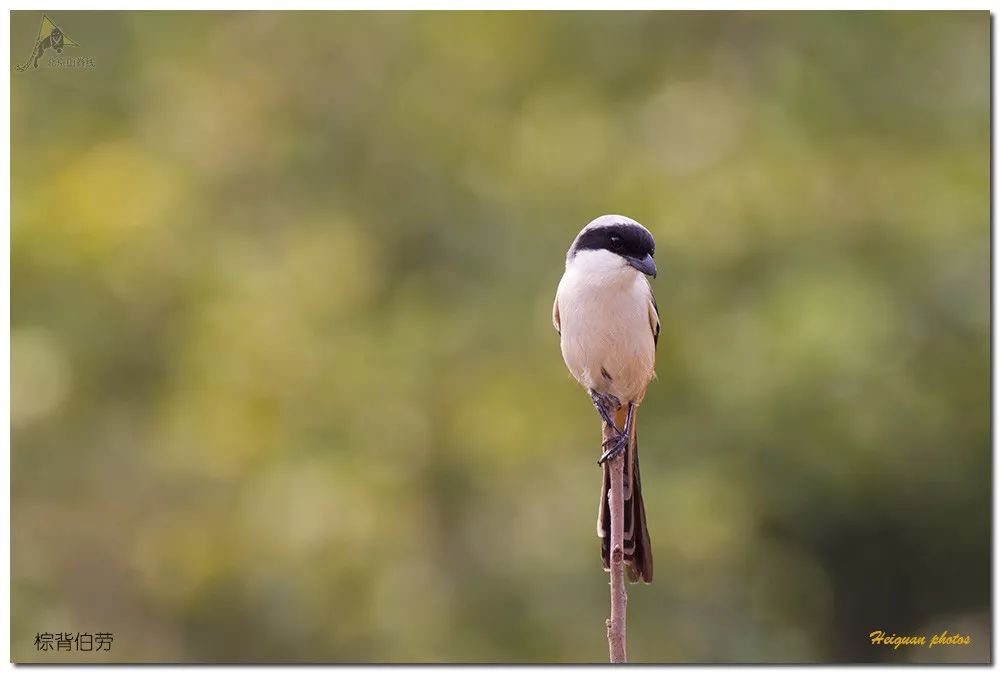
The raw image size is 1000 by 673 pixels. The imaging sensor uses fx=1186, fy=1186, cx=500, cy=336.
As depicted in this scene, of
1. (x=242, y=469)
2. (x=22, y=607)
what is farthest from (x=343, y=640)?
A: (x=22, y=607)

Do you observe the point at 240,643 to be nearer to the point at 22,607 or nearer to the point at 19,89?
the point at 22,607

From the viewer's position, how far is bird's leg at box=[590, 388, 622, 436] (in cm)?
253

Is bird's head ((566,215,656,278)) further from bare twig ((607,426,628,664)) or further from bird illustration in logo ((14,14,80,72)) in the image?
bird illustration in logo ((14,14,80,72))

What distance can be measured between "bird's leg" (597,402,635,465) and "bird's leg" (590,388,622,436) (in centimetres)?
3

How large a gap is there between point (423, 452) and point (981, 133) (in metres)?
2.77

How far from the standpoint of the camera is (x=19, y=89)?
3.63 meters

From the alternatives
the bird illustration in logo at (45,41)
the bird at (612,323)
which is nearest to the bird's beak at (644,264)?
the bird at (612,323)

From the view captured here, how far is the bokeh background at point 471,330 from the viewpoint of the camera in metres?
4.46

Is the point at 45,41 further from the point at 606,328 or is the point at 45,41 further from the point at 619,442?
the point at 619,442

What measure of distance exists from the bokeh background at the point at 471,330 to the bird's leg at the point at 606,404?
180 centimetres

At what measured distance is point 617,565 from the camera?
6.78ft
